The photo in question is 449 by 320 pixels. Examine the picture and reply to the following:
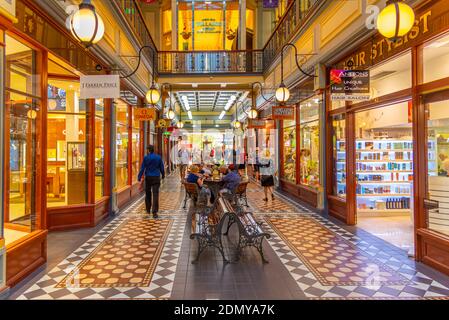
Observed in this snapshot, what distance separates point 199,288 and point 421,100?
4.11 m

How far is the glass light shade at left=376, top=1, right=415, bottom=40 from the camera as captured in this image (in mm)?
3742

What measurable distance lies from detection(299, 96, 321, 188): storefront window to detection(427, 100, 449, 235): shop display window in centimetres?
372

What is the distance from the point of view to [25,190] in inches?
192

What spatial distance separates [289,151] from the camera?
11805mm

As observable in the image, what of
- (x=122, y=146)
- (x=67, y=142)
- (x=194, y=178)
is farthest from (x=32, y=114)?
(x=122, y=146)

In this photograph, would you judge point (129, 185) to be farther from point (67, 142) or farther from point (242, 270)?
point (242, 270)

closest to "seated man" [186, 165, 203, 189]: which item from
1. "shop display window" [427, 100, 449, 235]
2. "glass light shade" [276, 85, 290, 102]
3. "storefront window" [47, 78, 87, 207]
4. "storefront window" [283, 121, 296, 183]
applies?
"storefront window" [47, 78, 87, 207]

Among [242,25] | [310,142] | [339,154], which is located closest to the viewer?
[339,154]

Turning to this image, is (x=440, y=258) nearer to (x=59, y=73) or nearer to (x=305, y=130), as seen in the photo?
(x=305, y=130)

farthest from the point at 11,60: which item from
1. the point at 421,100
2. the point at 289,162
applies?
the point at 289,162

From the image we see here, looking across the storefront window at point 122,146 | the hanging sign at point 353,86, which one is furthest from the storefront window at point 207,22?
the hanging sign at point 353,86

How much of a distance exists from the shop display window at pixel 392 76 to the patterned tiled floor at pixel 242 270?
2752mm

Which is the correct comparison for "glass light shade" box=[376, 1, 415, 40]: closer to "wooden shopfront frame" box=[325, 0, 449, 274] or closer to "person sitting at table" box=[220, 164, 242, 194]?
"wooden shopfront frame" box=[325, 0, 449, 274]

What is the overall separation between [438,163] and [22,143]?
6167 mm
